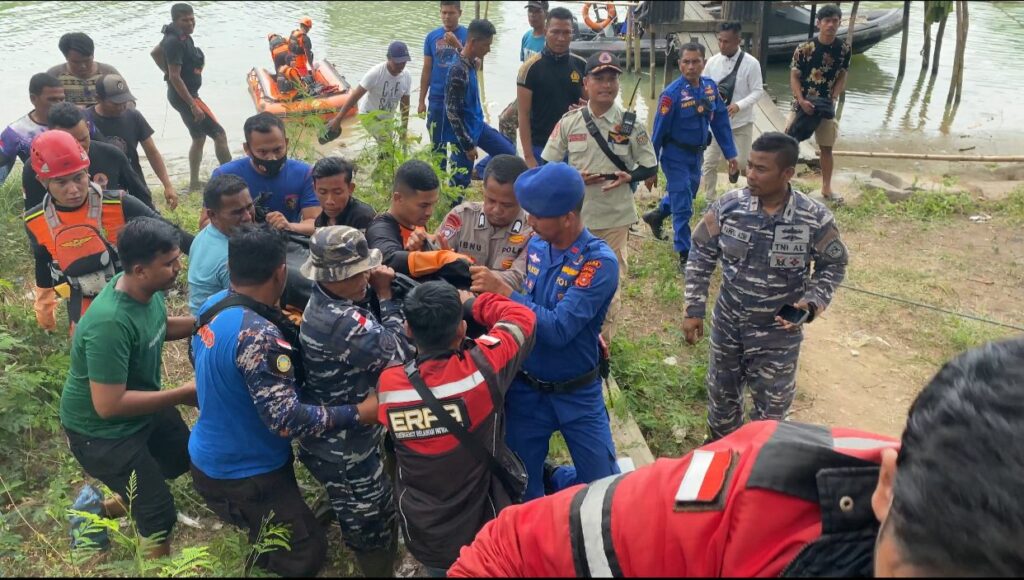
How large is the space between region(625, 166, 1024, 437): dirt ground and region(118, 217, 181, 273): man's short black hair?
11.4 ft

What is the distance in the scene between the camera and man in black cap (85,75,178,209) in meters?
5.55

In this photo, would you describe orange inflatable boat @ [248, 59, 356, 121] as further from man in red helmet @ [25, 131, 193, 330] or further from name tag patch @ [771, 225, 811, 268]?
name tag patch @ [771, 225, 811, 268]

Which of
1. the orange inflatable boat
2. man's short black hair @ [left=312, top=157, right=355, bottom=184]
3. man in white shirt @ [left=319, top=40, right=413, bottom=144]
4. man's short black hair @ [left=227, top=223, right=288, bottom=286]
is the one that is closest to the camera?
man's short black hair @ [left=227, top=223, right=288, bottom=286]

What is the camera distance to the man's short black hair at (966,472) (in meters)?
0.84

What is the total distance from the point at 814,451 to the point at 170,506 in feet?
9.36

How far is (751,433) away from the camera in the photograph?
1.33 meters

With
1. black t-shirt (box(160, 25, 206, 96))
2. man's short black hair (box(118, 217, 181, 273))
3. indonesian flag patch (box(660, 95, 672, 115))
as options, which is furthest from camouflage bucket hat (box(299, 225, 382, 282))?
black t-shirt (box(160, 25, 206, 96))

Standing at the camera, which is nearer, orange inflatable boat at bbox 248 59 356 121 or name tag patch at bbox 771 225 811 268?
name tag patch at bbox 771 225 811 268

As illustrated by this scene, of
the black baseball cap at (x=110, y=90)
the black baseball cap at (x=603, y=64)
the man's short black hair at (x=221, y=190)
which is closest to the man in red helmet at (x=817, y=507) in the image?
the man's short black hair at (x=221, y=190)

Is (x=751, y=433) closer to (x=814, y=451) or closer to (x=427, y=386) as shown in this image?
(x=814, y=451)

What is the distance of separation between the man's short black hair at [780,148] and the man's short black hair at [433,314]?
187 cm

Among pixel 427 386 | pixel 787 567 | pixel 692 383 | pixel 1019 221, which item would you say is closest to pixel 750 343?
pixel 692 383

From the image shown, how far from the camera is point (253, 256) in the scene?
8.70ft

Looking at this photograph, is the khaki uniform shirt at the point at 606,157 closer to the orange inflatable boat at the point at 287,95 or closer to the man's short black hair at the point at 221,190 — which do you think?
the man's short black hair at the point at 221,190
